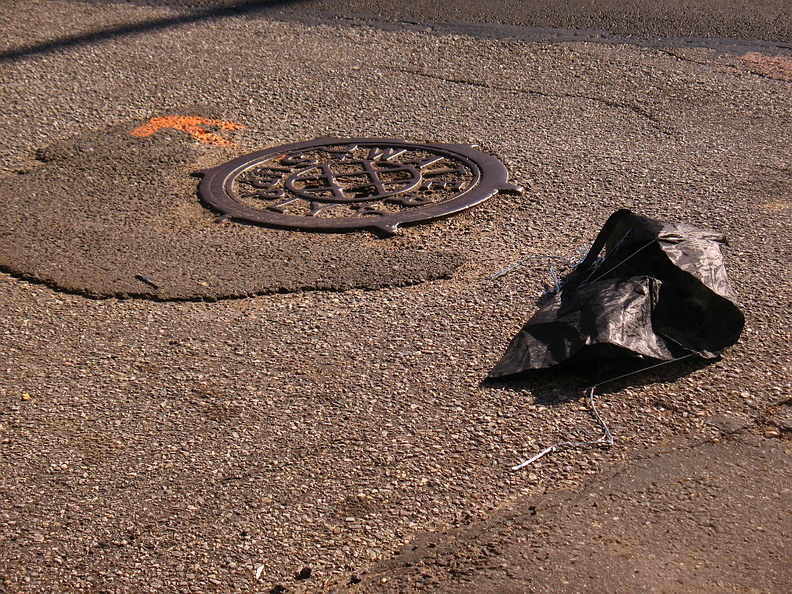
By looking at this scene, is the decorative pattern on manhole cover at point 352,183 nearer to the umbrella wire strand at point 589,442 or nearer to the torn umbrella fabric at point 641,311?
the torn umbrella fabric at point 641,311

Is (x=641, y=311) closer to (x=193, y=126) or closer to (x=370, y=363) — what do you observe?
(x=370, y=363)

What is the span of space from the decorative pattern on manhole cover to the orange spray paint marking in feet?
1.52

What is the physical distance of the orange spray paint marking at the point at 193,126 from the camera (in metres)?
5.84

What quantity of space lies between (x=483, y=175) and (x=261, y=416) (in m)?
2.46

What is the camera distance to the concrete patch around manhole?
404 centimetres

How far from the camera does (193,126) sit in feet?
19.9

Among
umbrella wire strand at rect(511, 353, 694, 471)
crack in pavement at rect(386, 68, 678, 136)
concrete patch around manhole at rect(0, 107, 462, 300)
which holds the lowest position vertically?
concrete patch around manhole at rect(0, 107, 462, 300)

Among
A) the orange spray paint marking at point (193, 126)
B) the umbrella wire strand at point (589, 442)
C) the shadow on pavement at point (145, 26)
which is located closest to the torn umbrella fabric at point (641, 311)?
the umbrella wire strand at point (589, 442)

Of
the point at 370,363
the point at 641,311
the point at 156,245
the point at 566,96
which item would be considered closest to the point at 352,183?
the point at 156,245

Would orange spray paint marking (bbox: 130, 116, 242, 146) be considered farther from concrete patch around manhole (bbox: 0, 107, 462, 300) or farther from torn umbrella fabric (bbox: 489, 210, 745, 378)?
torn umbrella fabric (bbox: 489, 210, 745, 378)

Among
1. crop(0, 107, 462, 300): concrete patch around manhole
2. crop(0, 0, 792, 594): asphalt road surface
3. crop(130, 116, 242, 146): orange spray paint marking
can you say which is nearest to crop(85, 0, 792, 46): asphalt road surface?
crop(0, 0, 792, 594): asphalt road surface

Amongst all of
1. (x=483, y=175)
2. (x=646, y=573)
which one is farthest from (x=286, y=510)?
(x=483, y=175)

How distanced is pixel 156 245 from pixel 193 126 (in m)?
1.87

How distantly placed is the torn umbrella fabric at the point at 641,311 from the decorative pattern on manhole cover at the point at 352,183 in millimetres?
1216
